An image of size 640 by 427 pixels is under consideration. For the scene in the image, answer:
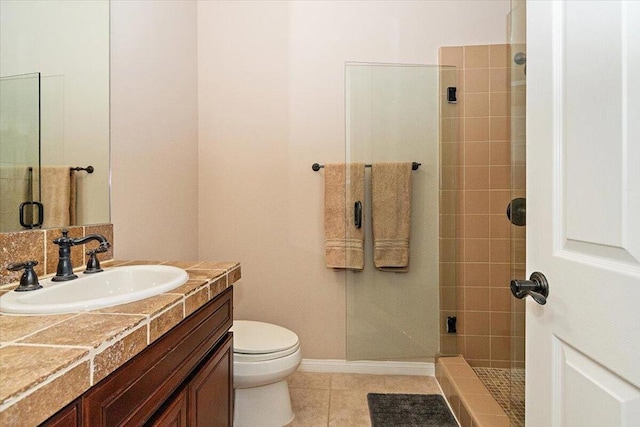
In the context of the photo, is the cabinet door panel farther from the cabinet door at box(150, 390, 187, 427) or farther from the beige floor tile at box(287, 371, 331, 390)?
the beige floor tile at box(287, 371, 331, 390)

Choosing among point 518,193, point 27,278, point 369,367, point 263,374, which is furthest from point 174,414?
point 369,367

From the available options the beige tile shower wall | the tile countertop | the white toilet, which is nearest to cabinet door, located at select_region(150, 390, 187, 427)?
the tile countertop

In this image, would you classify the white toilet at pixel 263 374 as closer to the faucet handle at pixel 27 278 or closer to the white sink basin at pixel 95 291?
the white sink basin at pixel 95 291

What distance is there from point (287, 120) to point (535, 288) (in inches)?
69.6

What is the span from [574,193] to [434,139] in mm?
1498

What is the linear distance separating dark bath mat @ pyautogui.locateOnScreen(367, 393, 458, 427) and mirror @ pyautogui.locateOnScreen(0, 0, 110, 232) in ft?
5.19

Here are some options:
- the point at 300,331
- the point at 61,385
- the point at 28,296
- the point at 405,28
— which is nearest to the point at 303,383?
the point at 300,331

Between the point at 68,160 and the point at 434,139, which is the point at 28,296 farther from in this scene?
the point at 434,139

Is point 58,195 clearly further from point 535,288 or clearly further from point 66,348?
point 535,288

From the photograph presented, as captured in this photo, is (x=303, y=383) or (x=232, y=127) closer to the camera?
(x=303, y=383)

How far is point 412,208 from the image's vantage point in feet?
7.02

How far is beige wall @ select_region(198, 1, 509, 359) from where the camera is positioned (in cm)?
221

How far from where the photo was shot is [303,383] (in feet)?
6.98

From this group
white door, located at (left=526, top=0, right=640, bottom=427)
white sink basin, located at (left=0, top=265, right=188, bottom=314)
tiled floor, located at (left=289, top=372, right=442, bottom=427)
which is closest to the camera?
white door, located at (left=526, top=0, right=640, bottom=427)
